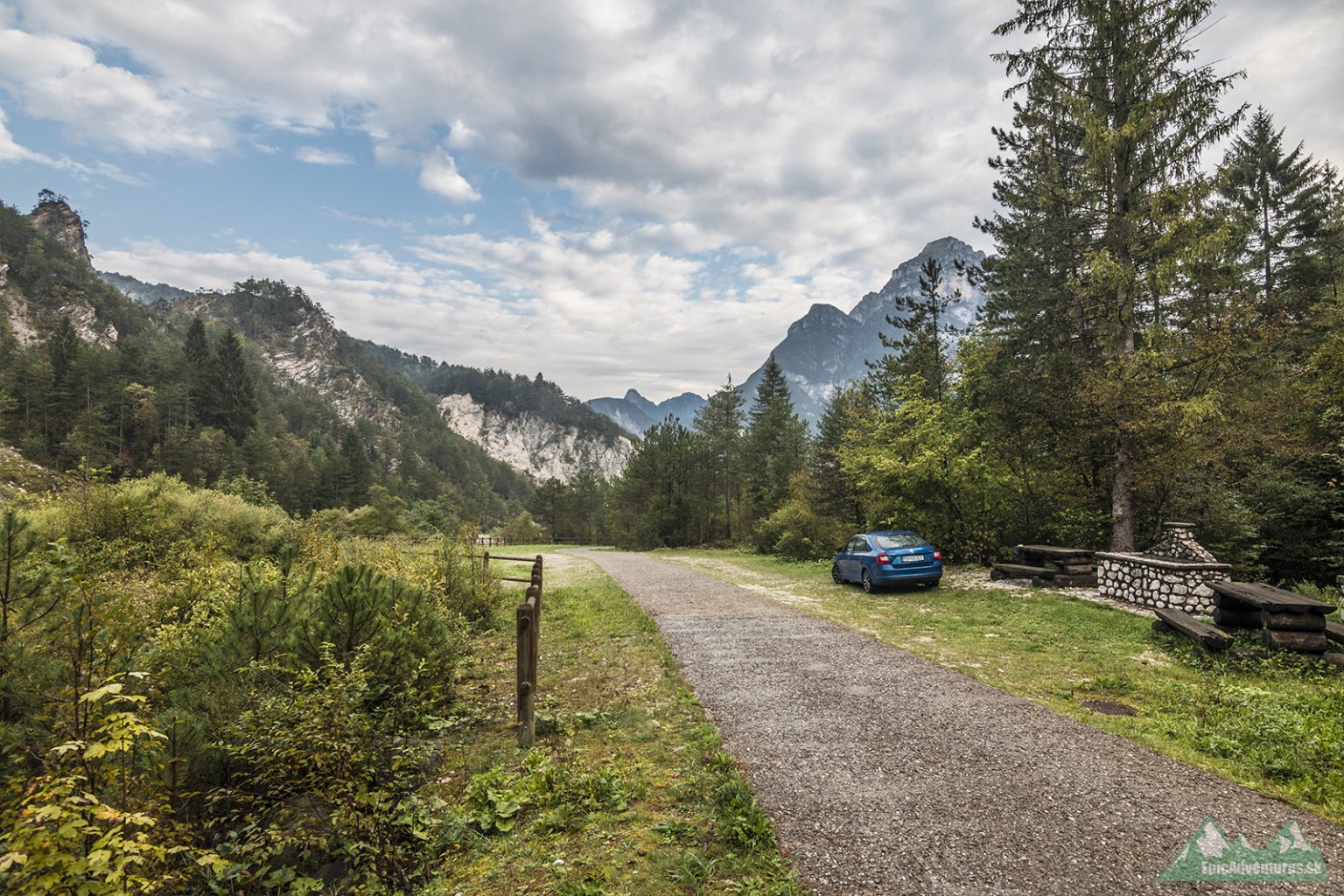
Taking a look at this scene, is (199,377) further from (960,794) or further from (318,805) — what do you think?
(960,794)

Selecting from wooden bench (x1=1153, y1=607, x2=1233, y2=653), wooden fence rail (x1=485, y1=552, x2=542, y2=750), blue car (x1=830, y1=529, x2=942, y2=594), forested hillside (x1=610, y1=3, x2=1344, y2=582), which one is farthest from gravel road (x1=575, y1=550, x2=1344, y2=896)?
forested hillside (x1=610, y1=3, x2=1344, y2=582)

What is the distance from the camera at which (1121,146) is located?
13719 millimetres

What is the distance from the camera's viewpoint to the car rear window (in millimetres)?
13688

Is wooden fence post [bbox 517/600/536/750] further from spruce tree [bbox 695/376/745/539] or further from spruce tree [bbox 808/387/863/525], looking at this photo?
spruce tree [bbox 695/376/745/539]

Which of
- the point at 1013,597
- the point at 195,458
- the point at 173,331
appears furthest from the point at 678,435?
the point at 173,331

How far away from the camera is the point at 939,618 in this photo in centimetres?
1020

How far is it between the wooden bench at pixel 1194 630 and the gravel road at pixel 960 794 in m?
3.49

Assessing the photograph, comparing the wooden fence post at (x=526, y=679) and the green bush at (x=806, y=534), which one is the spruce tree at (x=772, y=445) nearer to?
the green bush at (x=806, y=534)

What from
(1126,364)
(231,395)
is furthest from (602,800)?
(231,395)

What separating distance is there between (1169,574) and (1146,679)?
5.06 m

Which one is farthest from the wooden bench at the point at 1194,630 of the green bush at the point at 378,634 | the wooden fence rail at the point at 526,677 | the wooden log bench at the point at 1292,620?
the green bush at the point at 378,634

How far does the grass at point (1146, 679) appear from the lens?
425 centimetres

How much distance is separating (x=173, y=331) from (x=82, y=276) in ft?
167

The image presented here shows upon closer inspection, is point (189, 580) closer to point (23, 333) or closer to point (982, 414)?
point (982, 414)
